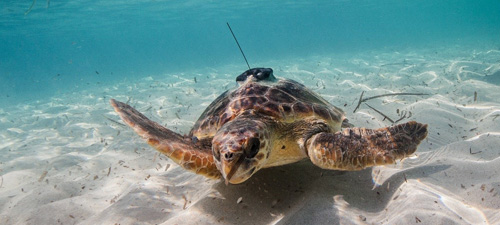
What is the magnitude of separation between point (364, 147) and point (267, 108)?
109 centimetres

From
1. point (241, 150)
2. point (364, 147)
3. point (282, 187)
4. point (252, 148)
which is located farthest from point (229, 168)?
point (364, 147)

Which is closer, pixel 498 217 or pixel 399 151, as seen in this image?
pixel 498 217

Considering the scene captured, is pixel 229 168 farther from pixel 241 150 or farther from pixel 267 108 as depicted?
pixel 267 108

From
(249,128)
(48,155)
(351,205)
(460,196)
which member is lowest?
(48,155)

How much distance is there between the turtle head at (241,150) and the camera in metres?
1.95

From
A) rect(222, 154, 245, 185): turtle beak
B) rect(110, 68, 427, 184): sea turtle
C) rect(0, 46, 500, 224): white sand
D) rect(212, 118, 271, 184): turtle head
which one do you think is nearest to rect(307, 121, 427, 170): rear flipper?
rect(110, 68, 427, 184): sea turtle

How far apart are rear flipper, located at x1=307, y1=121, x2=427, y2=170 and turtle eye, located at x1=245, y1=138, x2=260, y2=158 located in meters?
0.60

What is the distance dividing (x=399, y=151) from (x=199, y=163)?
1.82 m

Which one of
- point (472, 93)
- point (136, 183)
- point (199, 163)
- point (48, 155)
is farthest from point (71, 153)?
point (472, 93)

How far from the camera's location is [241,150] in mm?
2002

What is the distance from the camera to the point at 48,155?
213 inches

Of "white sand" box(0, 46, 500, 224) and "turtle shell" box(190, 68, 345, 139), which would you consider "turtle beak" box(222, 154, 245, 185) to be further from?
"turtle shell" box(190, 68, 345, 139)

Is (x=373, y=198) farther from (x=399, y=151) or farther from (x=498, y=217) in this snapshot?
(x=498, y=217)

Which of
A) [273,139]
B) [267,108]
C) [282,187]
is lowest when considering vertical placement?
[282,187]
